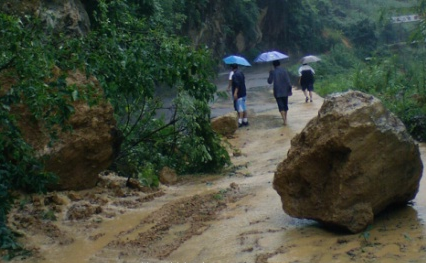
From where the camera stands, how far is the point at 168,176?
11133mm

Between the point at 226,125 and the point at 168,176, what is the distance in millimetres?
5347

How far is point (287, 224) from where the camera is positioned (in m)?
7.47

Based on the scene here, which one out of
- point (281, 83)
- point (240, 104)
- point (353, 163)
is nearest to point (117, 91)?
point (353, 163)

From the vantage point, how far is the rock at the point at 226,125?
16.2m

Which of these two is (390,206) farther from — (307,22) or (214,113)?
(307,22)

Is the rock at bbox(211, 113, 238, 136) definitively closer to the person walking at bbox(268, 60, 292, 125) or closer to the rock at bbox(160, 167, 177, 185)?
the person walking at bbox(268, 60, 292, 125)

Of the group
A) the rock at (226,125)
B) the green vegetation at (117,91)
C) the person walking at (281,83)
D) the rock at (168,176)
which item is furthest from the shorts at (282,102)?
the rock at (168,176)

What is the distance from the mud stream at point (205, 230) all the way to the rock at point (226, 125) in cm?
493

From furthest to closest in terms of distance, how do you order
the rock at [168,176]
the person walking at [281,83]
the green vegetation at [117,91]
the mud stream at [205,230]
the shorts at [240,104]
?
1. the shorts at [240,104]
2. the person walking at [281,83]
3. the rock at [168,176]
4. the green vegetation at [117,91]
5. the mud stream at [205,230]

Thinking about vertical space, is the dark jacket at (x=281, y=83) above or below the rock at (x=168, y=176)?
above

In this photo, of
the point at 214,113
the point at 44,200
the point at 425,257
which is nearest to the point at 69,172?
the point at 44,200

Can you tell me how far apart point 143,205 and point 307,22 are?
1991 inches

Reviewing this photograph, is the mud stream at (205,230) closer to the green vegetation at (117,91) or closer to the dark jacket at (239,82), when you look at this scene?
the green vegetation at (117,91)

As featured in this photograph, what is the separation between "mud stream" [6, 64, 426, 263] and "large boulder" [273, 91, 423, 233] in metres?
0.22
